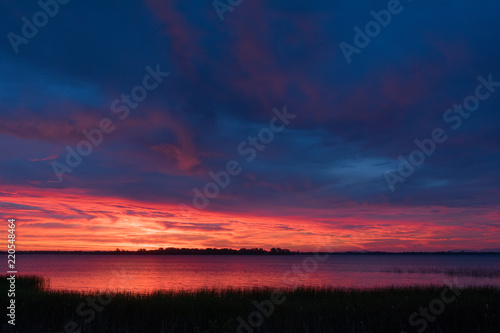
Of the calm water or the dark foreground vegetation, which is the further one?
the calm water

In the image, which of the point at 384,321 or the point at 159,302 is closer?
the point at 384,321

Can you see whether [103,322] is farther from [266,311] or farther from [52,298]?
[266,311]

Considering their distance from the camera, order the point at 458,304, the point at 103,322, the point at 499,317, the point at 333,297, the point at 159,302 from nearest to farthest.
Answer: the point at 499,317, the point at 103,322, the point at 458,304, the point at 159,302, the point at 333,297

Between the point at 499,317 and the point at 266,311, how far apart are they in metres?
7.99

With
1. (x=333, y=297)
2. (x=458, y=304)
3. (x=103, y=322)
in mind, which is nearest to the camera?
(x=103, y=322)

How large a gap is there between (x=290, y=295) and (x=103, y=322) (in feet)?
35.5

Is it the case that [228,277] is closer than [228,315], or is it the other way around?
[228,315]

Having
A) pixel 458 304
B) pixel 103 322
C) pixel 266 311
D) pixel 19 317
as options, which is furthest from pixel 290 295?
pixel 19 317

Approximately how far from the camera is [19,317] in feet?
49.6

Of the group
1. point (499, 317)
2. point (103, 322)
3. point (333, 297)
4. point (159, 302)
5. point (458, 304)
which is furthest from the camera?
point (333, 297)

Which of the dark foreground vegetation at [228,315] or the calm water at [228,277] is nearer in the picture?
the dark foreground vegetation at [228,315]

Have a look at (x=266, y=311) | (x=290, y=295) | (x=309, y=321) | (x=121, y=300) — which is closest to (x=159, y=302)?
(x=121, y=300)

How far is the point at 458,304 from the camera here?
51.5 feet

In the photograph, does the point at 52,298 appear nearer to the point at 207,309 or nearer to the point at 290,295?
the point at 207,309
